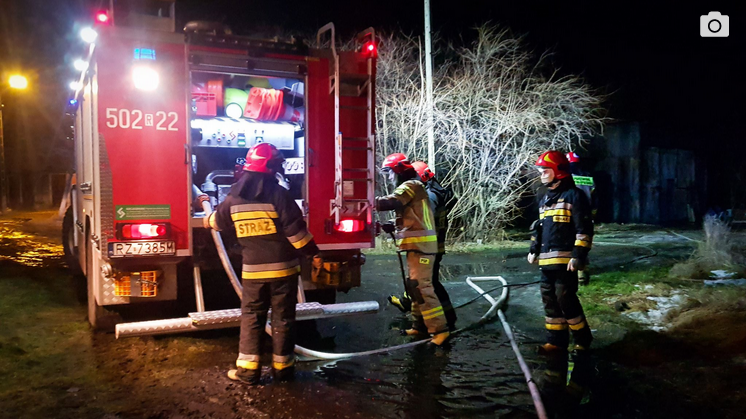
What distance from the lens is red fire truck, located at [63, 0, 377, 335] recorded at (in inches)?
171

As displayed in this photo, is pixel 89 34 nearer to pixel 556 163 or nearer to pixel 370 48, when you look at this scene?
pixel 370 48

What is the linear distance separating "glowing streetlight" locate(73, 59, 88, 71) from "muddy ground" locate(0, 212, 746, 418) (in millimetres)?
2328

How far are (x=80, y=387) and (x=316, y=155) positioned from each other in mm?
2617

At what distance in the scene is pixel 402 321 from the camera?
611cm

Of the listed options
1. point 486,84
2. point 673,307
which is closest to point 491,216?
point 486,84

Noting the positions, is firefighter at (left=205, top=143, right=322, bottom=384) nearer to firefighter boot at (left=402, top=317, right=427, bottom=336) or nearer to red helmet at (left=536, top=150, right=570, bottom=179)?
firefighter boot at (left=402, top=317, right=427, bottom=336)

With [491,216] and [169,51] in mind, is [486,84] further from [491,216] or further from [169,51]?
[169,51]

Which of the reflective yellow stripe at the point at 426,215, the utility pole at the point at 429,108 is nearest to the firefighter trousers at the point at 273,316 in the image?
the reflective yellow stripe at the point at 426,215

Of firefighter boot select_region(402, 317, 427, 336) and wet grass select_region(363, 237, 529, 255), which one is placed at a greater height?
wet grass select_region(363, 237, 529, 255)

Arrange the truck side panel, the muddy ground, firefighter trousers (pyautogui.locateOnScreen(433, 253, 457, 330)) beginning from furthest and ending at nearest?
firefighter trousers (pyautogui.locateOnScreen(433, 253, 457, 330)), the truck side panel, the muddy ground

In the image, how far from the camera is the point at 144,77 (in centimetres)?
439

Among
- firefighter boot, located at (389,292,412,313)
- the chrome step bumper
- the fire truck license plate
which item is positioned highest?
the fire truck license plate

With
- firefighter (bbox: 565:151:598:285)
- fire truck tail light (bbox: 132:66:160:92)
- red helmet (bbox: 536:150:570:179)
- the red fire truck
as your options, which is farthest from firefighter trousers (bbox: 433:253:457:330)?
fire truck tail light (bbox: 132:66:160:92)

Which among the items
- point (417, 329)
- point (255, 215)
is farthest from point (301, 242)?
point (417, 329)
